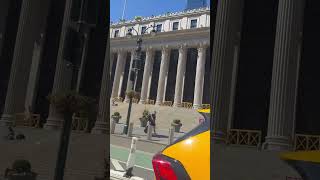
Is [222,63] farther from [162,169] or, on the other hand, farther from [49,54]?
[49,54]

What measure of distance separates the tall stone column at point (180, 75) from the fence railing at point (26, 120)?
2.61 ft

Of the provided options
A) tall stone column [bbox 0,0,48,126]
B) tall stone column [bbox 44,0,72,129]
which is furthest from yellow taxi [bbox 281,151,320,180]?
tall stone column [bbox 0,0,48,126]

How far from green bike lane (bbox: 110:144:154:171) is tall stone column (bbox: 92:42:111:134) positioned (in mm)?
168

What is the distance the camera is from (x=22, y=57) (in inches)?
76.0

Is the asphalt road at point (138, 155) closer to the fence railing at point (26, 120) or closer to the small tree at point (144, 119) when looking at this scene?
the small tree at point (144, 119)

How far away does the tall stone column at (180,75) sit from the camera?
122cm

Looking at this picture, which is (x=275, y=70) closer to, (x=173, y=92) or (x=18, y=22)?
(x=173, y=92)

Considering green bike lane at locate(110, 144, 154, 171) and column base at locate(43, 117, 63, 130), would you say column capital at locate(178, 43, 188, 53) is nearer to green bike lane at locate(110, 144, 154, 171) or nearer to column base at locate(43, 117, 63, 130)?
green bike lane at locate(110, 144, 154, 171)

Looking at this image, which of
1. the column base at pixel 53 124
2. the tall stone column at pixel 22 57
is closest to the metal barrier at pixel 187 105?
the column base at pixel 53 124

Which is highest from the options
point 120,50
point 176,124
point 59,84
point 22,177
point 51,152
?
point 120,50

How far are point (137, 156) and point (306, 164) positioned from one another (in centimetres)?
46

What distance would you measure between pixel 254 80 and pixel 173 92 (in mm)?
556

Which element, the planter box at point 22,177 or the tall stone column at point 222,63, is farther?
the planter box at point 22,177

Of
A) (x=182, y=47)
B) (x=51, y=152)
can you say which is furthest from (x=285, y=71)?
(x=51, y=152)
